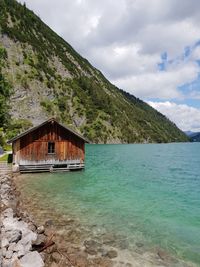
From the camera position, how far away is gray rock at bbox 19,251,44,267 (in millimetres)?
10524

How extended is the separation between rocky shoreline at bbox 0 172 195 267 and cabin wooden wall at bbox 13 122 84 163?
19.9 metres

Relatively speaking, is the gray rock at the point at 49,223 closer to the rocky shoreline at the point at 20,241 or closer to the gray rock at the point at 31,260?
the rocky shoreline at the point at 20,241

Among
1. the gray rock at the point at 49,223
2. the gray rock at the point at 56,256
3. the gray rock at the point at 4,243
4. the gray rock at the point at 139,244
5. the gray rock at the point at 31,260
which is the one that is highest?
the gray rock at the point at 4,243

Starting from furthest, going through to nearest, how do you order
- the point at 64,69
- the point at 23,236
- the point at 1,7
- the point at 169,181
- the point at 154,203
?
the point at 64,69
the point at 1,7
the point at 169,181
the point at 154,203
the point at 23,236

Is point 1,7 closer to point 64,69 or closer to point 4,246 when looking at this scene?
point 64,69

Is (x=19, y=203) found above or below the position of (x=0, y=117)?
below

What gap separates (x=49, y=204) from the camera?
20.8 meters

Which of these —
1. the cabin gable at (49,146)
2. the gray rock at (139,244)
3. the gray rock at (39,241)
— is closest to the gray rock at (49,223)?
the gray rock at (39,241)

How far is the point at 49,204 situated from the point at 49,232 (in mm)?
5938

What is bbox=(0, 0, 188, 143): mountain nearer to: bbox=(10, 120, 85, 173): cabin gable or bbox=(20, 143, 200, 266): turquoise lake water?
bbox=(10, 120, 85, 173): cabin gable

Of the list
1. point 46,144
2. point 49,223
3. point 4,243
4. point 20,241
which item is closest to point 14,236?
point 20,241

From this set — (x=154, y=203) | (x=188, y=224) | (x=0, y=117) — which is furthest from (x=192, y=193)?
(x=0, y=117)

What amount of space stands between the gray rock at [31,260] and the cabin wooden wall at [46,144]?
85.6 ft

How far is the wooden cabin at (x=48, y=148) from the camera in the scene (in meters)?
36.1
